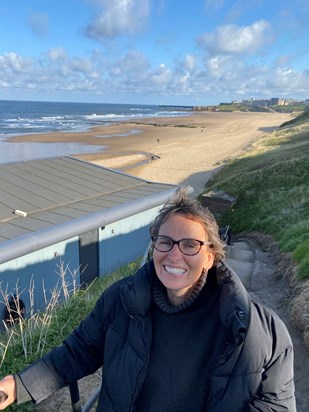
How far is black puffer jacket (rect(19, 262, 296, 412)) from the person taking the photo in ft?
6.08

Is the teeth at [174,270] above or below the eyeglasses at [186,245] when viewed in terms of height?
below

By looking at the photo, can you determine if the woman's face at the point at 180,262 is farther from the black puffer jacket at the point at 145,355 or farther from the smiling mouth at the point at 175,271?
the black puffer jacket at the point at 145,355

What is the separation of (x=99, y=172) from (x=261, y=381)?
10.7 m

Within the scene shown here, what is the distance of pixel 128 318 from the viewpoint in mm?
2135

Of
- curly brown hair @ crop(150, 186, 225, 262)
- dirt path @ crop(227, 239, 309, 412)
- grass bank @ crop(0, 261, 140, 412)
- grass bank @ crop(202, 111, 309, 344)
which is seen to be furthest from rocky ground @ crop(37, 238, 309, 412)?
curly brown hair @ crop(150, 186, 225, 262)

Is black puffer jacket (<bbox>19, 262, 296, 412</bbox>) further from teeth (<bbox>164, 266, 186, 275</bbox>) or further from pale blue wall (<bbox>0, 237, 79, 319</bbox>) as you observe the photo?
pale blue wall (<bbox>0, 237, 79, 319</bbox>)

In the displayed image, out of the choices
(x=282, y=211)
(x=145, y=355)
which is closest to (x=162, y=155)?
(x=282, y=211)

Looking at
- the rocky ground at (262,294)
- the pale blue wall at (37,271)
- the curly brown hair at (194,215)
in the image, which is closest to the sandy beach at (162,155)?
the rocky ground at (262,294)

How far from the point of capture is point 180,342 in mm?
1997

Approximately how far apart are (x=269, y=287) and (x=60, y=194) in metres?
5.54

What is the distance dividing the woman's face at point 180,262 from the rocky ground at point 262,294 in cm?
260

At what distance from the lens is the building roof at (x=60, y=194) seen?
26.1 ft

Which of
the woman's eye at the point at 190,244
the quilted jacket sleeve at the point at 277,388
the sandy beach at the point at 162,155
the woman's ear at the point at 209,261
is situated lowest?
the sandy beach at the point at 162,155

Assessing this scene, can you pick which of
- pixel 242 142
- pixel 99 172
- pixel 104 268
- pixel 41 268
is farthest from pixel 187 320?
pixel 242 142
